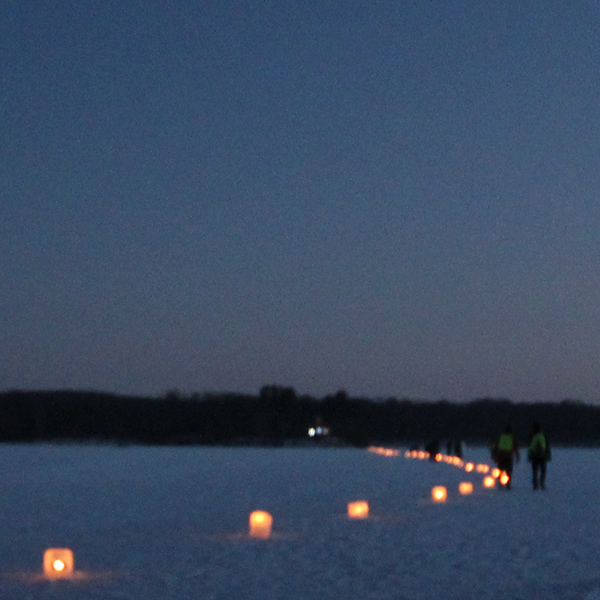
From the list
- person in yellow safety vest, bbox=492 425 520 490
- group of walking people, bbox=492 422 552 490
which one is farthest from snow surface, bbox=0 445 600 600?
person in yellow safety vest, bbox=492 425 520 490

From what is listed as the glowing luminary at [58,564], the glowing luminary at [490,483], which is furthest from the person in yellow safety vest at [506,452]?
the glowing luminary at [58,564]

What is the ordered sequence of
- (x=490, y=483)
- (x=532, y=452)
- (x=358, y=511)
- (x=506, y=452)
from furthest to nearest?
1. (x=490, y=483)
2. (x=506, y=452)
3. (x=532, y=452)
4. (x=358, y=511)

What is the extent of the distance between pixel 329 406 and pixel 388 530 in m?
127

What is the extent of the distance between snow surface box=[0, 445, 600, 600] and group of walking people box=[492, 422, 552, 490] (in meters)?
0.53

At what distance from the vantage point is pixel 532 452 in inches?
893

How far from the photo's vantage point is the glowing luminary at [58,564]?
10409 millimetres

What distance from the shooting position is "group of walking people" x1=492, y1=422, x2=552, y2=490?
74.3 ft

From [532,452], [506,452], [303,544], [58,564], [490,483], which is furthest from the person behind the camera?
[490,483]

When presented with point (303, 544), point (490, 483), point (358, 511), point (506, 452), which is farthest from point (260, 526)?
point (490, 483)

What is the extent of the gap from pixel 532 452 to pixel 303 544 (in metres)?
10.7

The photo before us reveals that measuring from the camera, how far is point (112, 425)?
163000mm

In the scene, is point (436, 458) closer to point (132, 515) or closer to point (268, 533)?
point (132, 515)

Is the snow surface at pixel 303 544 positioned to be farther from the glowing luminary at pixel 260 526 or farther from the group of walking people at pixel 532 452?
the group of walking people at pixel 532 452

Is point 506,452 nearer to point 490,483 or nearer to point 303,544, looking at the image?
point 490,483
